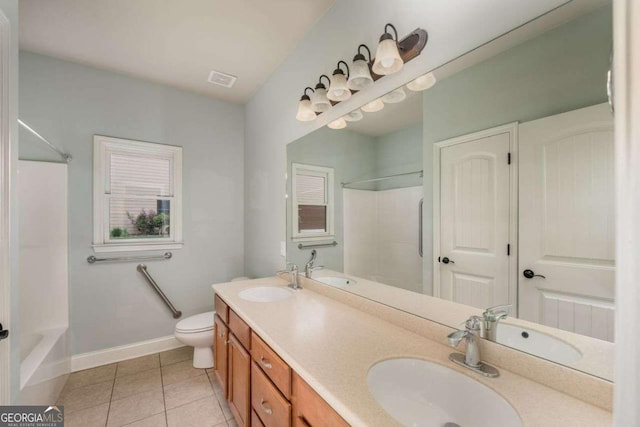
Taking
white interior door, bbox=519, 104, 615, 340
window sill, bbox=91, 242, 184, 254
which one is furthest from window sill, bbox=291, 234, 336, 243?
window sill, bbox=91, 242, 184, 254

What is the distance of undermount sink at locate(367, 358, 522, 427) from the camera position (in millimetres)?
810

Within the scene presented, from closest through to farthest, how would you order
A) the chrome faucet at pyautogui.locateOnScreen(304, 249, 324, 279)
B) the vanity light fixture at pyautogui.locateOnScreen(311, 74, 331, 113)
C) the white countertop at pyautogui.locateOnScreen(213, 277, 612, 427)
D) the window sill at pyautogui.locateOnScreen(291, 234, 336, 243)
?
1. the white countertop at pyautogui.locateOnScreen(213, 277, 612, 427)
2. the vanity light fixture at pyautogui.locateOnScreen(311, 74, 331, 113)
3. the window sill at pyautogui.locateOnScreen(291, 234, 336, 243)
4. the chrome faucet at pyautogui.locateOnScreen(304, 249, 324, 279)

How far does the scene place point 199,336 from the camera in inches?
88.6

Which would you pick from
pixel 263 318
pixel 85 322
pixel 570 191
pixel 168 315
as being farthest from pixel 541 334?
pixel 85 322

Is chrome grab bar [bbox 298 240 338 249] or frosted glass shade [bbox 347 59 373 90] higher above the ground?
frosted glass shade [bbox 347 59 373 90]

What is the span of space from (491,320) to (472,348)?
4.6 inches

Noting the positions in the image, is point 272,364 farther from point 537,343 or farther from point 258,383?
point 537,343

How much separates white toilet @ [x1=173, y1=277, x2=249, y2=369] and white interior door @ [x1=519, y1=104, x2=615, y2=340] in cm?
219

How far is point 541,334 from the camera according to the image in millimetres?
882

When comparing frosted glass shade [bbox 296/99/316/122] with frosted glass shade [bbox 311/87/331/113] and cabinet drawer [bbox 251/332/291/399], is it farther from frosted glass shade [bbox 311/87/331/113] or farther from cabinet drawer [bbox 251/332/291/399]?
cabinet drawer [bbox 251/332/291/399]

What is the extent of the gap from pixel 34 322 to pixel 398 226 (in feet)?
9.43

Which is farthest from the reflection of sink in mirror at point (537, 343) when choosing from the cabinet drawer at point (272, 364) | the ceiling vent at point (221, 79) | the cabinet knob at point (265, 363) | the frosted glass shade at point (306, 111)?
the ceiling vent at point (221, 79)

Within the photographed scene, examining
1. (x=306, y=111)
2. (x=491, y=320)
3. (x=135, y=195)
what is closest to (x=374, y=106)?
(x=306, y=111)

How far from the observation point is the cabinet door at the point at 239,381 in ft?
4.71
